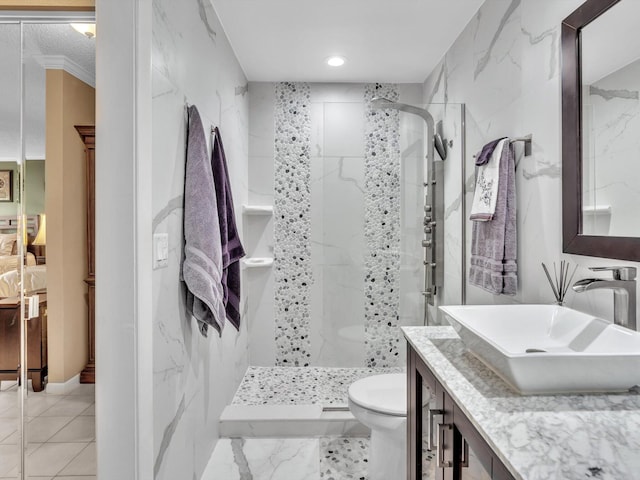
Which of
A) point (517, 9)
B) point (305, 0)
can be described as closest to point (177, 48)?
point (305, 0)

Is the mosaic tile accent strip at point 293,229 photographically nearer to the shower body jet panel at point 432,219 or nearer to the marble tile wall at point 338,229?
the marble tile wall at point 338,229

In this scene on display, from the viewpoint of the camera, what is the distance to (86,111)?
164cm

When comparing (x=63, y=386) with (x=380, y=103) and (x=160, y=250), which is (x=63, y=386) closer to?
(x=160, y=250)

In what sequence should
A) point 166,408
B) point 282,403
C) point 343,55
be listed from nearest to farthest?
1. point 166,408
2. point 282,403
3. point 343,55

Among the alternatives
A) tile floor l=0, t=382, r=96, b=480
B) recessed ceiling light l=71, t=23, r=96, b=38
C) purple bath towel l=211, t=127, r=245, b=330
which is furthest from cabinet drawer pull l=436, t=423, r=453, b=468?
recessed ceiling light l=71, t=23, r=96, b=38

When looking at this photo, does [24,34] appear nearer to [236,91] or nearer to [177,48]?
[177,48]

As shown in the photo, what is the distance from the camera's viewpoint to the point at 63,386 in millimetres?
1643

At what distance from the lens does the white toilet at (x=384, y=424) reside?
5.78ft

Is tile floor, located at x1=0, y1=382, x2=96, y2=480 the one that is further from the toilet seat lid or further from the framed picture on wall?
the toilet seat lid

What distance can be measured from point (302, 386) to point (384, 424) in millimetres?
1034

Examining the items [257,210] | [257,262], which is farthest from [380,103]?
[257,262]

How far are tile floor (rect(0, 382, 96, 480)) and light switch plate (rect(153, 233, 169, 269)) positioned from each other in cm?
71

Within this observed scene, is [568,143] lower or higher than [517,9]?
lower

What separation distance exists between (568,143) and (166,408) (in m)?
1.80
